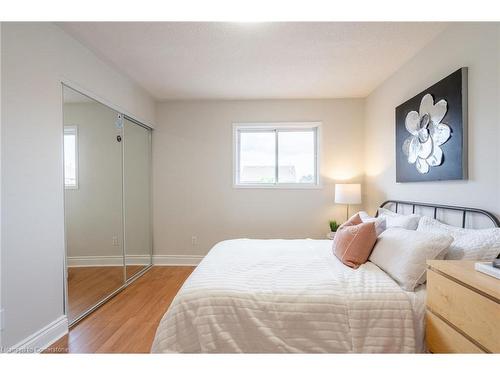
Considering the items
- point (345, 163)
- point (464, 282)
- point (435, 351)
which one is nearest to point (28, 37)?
point (464, 282)

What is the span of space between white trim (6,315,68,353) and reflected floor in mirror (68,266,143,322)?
136mm

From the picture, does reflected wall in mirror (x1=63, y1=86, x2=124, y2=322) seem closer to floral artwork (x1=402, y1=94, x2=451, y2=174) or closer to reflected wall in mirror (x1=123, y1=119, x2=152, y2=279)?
reflected wall in mirror (x1=123, y1=119, x2=152, y2=279)

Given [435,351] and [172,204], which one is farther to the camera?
[172,204]

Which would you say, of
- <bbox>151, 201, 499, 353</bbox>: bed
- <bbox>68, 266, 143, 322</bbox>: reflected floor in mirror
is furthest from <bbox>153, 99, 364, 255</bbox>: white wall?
<bbox>151, 201, 499, 353</bbox>: bed

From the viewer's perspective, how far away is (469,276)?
1.11 meters

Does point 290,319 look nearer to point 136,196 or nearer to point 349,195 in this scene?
point 349,195

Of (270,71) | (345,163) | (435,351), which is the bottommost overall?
(435,351)

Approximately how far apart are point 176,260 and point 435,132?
3668 millimetres

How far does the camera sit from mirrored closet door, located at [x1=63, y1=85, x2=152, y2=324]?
83.6 inches

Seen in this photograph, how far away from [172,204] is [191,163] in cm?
73

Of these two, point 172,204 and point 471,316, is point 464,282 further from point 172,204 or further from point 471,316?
point 172,204

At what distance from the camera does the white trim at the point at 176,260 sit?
3.78 meters

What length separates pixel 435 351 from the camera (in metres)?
1.26

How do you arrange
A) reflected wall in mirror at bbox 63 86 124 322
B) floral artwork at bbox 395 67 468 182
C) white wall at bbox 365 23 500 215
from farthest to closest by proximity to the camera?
1. reflected wall in mirror at bbox 63 86 124 322
2. floral artwork at bbox 395 67 468 182
3. white wall at bbox 365 23 500 215
